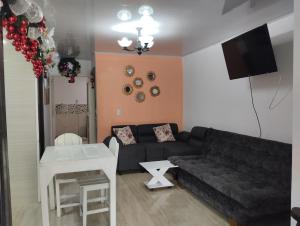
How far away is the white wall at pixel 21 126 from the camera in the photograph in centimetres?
319

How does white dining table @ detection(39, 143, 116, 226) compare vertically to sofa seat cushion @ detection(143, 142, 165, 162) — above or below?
above

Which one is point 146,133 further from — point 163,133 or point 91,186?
point 91,186

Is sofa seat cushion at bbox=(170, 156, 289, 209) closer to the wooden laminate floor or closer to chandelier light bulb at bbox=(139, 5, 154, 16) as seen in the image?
the wooden laminate floor

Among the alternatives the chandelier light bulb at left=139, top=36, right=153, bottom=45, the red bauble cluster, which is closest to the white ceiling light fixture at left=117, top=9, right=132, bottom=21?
the chandelier light bulb at left=139, top=36, right=153, bottom=45

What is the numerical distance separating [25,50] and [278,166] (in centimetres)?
285

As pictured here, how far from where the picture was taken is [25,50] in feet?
6.19

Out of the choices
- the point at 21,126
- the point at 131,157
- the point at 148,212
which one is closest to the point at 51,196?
the point at 21,126

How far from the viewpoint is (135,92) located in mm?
5570

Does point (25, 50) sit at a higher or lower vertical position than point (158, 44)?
lower

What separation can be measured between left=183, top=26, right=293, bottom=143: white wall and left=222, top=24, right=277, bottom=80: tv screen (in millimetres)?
284

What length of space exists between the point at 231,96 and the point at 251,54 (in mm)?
1106

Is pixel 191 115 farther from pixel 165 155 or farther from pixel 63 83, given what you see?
pixel 63 83

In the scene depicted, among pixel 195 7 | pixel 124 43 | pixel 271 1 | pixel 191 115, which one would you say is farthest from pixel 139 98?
pixel 271 1

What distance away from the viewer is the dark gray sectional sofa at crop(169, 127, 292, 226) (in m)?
2.46
